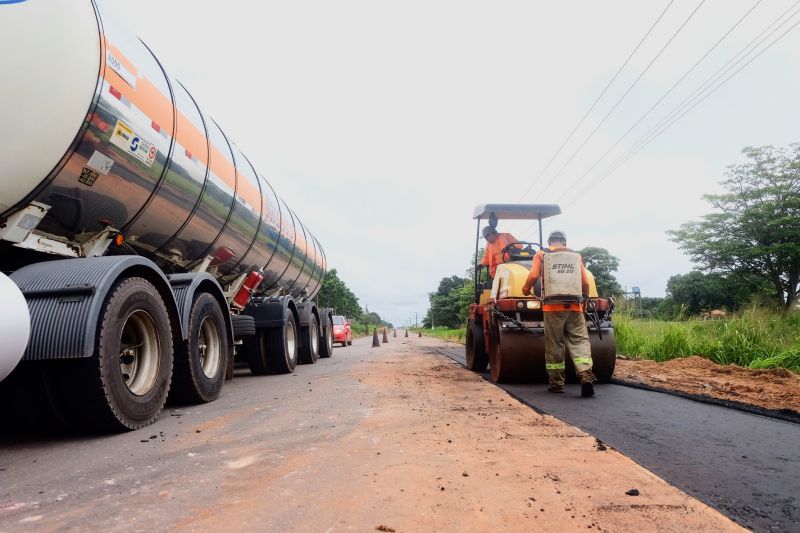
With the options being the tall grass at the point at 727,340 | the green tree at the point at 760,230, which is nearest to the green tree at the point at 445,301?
the green tree at the point at 760,230

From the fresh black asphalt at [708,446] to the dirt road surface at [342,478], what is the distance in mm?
162

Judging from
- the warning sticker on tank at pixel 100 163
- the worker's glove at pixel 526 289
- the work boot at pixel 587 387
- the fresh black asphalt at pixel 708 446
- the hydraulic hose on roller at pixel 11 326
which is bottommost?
the fresh black asphalt at pixel 708 446

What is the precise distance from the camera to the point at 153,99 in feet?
15.0

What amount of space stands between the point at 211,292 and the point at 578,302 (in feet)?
13.2

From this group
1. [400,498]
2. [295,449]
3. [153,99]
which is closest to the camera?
[400,498]

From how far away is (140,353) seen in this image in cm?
430

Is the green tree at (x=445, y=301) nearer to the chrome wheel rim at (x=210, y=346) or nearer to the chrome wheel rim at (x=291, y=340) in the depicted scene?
the chrome wheel rim at (x=291, y=340)

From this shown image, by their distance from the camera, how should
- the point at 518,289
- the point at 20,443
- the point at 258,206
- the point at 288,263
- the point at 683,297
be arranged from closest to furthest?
the point at 20,443 → the point at 518,289 → the point at 258,206 → the point at 288,263 → the point at 683,297

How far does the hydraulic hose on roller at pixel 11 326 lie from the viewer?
9.48 ft

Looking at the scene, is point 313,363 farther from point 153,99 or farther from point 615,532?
point 615,532

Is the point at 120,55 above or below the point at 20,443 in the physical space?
above

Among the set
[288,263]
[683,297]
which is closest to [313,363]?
[288,263]

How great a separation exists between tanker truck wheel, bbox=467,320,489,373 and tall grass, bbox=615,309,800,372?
3940 millimetres

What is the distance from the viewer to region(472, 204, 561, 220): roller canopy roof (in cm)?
862
